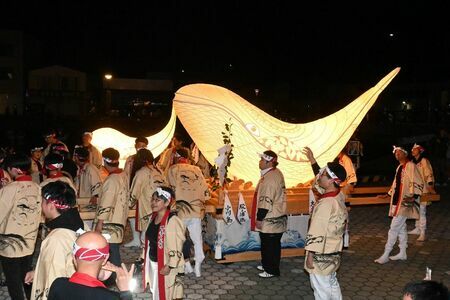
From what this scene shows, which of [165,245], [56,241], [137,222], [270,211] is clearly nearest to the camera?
[56,241]

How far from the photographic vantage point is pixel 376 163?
2316 cm

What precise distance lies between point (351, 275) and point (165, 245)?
381cm

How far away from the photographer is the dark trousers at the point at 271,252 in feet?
24.7

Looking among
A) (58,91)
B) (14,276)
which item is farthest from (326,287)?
(58,91)

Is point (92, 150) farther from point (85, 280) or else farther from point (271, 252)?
point (85, 280)

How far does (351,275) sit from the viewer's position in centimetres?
773

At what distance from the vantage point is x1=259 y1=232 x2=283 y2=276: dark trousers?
7543 millimetres

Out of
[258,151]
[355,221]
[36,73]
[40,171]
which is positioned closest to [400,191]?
[258,151]

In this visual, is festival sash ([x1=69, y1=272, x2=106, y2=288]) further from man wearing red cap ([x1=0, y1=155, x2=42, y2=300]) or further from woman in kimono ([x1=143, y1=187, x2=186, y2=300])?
man wearing red cap ([x1=0, y1=155, x2=42, y2=300])

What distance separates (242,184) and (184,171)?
1230mm

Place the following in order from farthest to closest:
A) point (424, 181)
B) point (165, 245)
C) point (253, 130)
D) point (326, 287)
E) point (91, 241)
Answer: point (424, 181), point (253, 130), point (326, 287), point (165, 245), point (91, 241)

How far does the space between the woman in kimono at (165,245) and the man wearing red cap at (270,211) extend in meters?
2.36

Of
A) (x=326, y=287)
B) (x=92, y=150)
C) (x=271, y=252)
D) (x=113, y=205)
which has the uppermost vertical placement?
(x=92, y=150)

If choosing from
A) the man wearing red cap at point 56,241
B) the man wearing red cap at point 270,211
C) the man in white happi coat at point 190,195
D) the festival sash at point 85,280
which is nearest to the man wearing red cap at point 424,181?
the man wearing red cap at point 270,211
